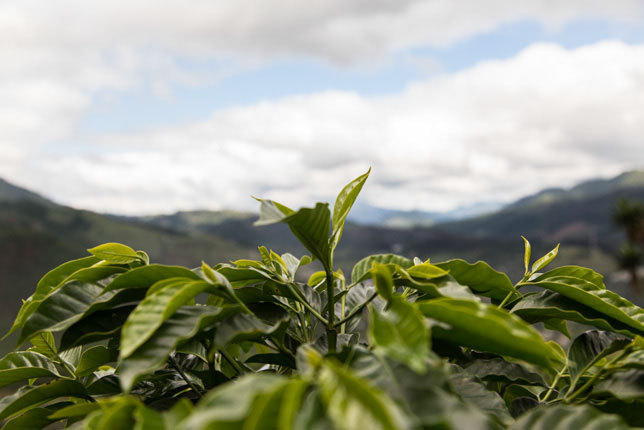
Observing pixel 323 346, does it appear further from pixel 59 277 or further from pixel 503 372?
pixel 59 277

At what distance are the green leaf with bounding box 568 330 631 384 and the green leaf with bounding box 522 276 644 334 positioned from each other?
0.06 meters

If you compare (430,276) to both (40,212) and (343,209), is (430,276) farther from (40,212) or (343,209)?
(40,212)

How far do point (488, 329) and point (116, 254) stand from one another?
824 mm

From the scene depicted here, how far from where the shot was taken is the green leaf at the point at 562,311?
3.45 ft

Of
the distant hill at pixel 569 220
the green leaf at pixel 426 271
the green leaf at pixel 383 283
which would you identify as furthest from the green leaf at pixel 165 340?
the distant hill at pixel 569 220

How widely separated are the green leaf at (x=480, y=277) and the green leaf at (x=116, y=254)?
2.50ft

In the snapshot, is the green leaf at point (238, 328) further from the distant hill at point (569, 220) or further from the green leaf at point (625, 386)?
the distant hill at point (569, 220)

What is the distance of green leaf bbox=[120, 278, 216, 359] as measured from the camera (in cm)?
74

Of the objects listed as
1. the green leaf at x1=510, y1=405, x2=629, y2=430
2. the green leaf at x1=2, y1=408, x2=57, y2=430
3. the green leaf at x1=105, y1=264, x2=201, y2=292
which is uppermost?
the green leaf at x1=105, y1=264, x2=201, y2=292

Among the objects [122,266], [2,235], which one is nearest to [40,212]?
[2,235]

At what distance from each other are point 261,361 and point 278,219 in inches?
21.1

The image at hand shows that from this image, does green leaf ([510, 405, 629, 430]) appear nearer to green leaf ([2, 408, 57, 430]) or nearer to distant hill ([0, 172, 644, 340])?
green leaf ([2, 408, 57, 430])

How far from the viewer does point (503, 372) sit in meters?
1.09

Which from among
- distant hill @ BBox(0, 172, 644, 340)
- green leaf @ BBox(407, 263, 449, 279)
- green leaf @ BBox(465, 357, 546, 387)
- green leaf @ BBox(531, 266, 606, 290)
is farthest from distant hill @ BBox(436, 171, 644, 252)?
green leaf @ BBox(407, 263, 449, 279)
